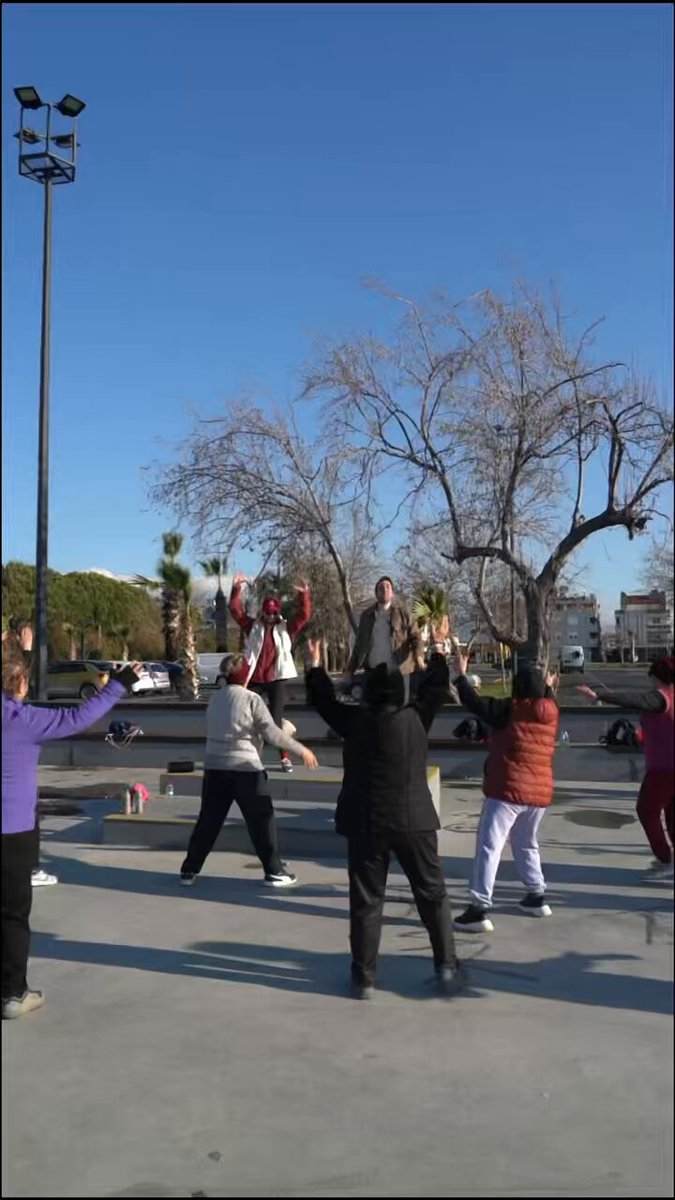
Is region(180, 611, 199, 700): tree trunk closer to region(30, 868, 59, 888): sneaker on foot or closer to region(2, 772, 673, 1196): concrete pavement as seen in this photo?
region(30, 868, 59, 888): sneaker on foot

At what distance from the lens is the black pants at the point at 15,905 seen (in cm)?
438

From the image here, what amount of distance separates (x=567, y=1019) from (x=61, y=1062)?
7.13 feet

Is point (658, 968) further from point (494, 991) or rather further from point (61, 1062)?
point (61, 1062)

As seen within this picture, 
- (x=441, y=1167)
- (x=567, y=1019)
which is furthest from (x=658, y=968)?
(x=441, y=1167)

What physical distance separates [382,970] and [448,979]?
0.41 meters

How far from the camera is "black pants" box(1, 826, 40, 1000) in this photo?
4.38m

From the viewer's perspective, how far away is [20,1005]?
441 centimetres

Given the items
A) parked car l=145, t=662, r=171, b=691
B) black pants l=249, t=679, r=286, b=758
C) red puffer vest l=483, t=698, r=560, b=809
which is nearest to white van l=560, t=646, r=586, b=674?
parked car l=145, t=662, r=171, b=691

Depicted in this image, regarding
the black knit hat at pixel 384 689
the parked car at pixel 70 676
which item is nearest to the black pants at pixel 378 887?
the black knit hat at pixel 384 689

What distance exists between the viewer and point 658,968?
5.01 m

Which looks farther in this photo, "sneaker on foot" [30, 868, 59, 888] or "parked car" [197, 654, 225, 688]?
"parked car" [197, 654, 225, 688]

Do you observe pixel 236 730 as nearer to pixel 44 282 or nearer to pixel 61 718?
pixel 61 718

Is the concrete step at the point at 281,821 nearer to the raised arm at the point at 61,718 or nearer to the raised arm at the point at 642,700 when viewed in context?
the raised arm at the point at 642,700

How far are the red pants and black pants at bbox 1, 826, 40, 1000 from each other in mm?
4113
